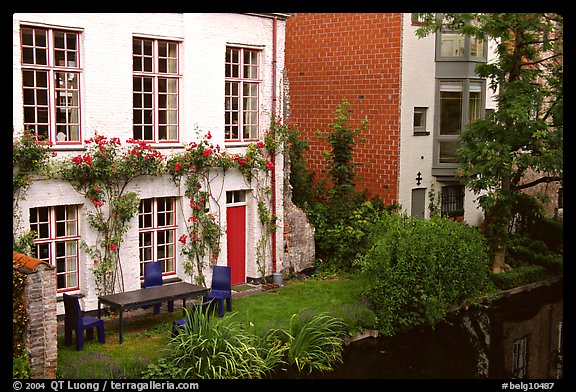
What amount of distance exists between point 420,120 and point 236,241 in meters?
7.39

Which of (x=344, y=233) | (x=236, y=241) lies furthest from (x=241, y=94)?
(x=344, y=233)

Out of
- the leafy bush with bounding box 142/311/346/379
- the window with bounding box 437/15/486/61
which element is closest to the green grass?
the leafy bush with bounding box 142/311/346/379

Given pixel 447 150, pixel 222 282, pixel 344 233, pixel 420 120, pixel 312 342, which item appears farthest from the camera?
pixel 447 150

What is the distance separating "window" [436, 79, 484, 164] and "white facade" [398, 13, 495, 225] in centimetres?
26

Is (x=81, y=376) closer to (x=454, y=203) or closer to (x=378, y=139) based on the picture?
(x=378, y=139)

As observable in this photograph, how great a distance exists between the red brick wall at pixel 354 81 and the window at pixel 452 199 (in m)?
2.46

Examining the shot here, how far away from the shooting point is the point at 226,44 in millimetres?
16188

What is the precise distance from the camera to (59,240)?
1362 centimetres

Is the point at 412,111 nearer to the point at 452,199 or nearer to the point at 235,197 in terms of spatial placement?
the point at 452,199

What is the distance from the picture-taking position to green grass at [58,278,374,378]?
11180 mm

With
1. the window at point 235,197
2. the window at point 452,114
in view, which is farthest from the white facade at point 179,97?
the window at point 452,114

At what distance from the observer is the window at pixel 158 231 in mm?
15195

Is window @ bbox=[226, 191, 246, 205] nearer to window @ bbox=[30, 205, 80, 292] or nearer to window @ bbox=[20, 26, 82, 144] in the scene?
window @ bbox=[30, 205, 80, 292]

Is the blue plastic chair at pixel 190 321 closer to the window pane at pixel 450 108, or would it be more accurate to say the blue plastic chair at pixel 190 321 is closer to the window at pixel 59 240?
the window at pixel 59 240
